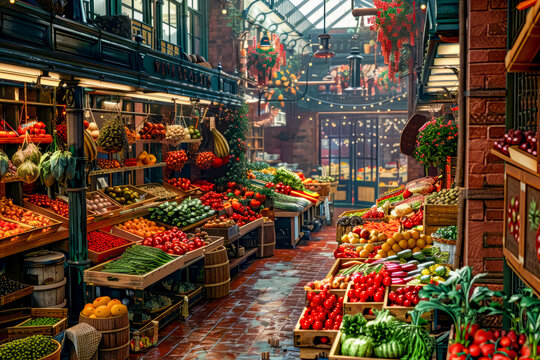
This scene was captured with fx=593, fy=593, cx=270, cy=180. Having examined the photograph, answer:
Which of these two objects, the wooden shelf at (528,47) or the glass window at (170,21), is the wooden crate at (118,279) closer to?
the wooden shelf at (528,47)

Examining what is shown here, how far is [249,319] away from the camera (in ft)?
25.0

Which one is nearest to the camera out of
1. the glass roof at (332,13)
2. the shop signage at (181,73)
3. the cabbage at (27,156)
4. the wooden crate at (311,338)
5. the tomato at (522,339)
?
the tomato at (522,339)

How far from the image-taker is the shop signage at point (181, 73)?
8227mm

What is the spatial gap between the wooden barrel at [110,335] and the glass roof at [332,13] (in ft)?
54.4

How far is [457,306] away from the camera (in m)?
3.41

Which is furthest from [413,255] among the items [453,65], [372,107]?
[372,107]

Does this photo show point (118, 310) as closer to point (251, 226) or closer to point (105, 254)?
point (105, 254)

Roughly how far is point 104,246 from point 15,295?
4.90ft

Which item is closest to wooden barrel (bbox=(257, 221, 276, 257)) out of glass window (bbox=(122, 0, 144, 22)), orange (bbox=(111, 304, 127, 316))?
glass window (bbox=(122, 0, 144, 22))

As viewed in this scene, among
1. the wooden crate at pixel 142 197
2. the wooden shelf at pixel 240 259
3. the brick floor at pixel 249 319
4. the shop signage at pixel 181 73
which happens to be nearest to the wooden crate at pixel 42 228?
the brick floor at pixel 249 319

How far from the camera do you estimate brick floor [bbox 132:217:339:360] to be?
646 cm

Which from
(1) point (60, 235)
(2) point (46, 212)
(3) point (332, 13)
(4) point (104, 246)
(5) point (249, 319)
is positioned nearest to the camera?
(1) point (60, 235)

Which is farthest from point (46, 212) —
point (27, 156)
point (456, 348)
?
point (456, 348)

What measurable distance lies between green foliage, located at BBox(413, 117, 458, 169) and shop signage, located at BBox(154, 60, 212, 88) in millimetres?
3671
